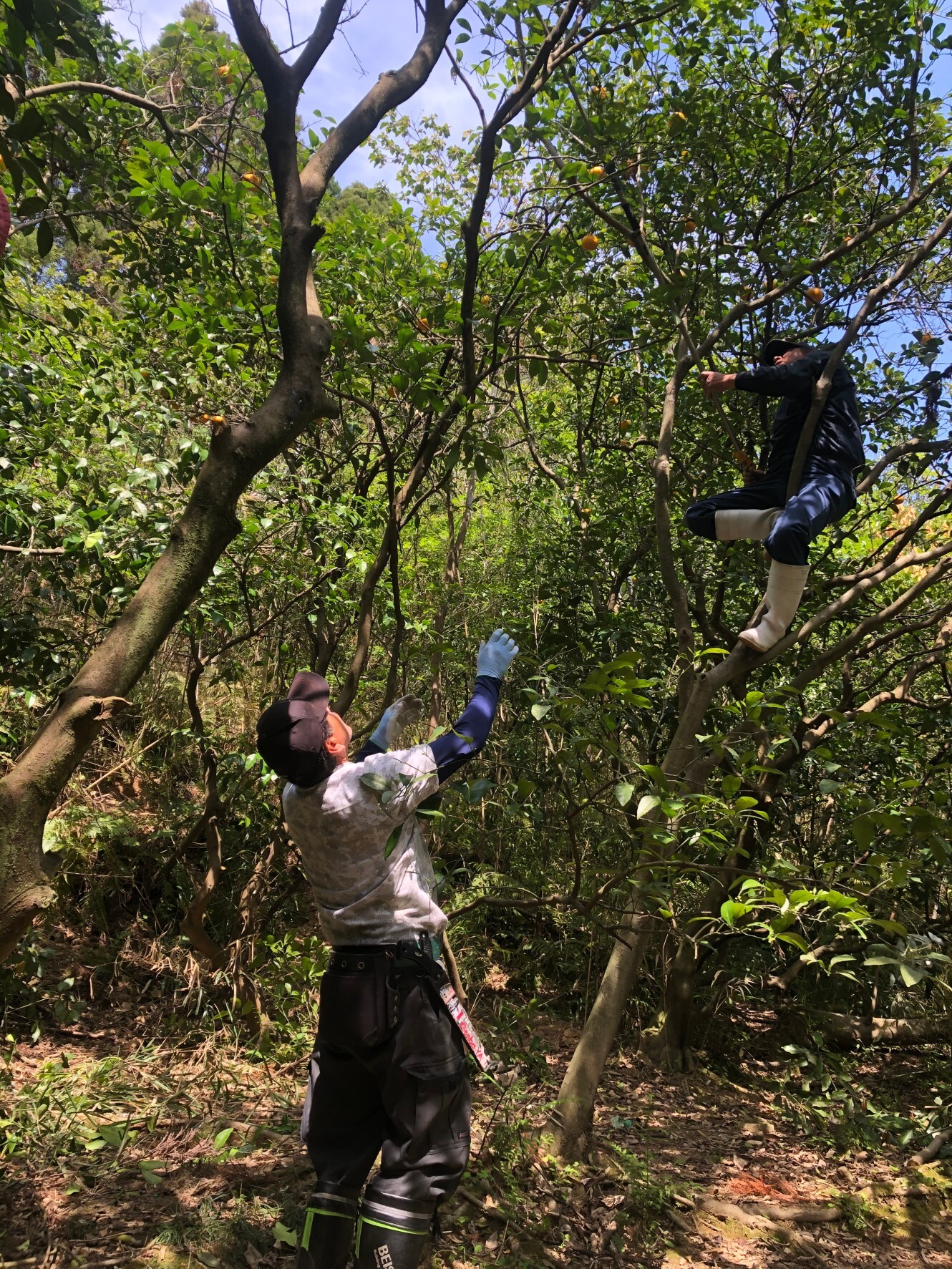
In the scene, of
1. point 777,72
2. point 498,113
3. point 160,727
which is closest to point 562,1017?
point 160,727

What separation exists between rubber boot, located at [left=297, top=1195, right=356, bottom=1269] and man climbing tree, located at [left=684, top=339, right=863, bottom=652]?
73.4 inches

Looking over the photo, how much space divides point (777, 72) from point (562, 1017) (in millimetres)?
5026

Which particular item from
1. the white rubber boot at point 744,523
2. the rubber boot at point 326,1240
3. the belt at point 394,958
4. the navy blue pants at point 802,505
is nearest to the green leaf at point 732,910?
the belt at point 394,958

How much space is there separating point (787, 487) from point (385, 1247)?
2571 mm

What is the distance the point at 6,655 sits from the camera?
356cm

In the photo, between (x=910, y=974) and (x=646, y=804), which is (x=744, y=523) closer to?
(x=646, y=804)

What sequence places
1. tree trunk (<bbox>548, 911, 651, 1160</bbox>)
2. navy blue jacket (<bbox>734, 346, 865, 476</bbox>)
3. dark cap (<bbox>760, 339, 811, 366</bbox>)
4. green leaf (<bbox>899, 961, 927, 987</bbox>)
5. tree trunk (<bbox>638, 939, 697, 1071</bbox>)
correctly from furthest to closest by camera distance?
1. tree trunk (<bbox>638, 939, 697, 1071</bbox>)
2. dark cap (<bbox>760, 339, 811, 366</bbox>)
3. tree trunk (<bbox>548, 911, 651, 1160</bbox>)
4. navy blue jacket (<bbox>734, 346, 865, 476</bbox>)
5. green leaf (<bbox>899, 961, 927, 987</bbox>)

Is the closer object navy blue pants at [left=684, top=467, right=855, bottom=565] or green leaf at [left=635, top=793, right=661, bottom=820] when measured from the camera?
green leaf at [left=635, top=793, right=661, bottom=820]

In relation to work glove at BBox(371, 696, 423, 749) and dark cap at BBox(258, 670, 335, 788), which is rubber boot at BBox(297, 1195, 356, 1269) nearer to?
dark cap at BBox(258, 670, 335, 788)

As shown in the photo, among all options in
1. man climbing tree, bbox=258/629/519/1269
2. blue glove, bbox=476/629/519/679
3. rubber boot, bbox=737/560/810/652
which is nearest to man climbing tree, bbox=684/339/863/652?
rubber boot, bbox=737/560/810/652

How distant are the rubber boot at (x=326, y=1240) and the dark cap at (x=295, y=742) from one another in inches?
39.4

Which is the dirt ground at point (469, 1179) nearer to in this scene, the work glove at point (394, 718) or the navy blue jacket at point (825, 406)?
the work glove at point (394, 718)

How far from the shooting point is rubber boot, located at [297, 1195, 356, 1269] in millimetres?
1834


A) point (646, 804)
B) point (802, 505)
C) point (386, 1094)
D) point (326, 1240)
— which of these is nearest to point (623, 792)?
point (646, 804)
